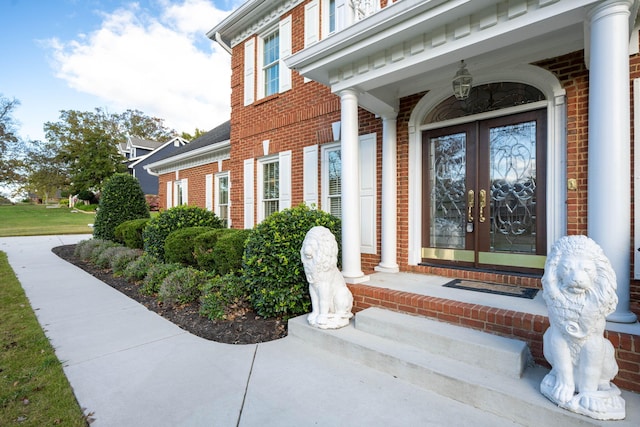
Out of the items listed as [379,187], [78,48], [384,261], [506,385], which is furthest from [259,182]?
[78,48]

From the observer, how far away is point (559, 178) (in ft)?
12.1

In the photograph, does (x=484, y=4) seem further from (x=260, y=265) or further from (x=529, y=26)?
(x=260, y=265)

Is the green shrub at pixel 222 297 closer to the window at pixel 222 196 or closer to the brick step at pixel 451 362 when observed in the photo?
the brick step at pixel 451 362

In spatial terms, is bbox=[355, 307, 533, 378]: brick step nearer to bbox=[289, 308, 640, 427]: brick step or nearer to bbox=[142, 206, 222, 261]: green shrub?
bbox=[289, 308, 640, 427]: brick step

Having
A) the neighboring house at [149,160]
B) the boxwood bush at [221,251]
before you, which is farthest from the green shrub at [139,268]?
the neighboring house at [149,160]

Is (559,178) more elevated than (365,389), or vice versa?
(559,178)

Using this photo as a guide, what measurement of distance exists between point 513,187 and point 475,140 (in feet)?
2.57

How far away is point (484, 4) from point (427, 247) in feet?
10.0

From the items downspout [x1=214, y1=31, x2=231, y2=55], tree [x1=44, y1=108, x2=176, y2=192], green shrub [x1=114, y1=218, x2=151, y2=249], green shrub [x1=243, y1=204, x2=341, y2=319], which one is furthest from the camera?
tree [x1=44, y1=108, x2=176, y2=192]

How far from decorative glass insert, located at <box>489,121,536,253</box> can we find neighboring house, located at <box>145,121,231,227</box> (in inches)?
267

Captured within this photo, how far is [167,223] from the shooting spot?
7.11 meters

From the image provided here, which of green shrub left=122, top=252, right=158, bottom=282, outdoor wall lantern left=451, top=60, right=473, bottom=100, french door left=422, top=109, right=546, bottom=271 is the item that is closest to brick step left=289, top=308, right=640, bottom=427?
french door left=422, top=109, right=546, bottom=271

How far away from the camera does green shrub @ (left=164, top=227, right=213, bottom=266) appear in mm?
6230

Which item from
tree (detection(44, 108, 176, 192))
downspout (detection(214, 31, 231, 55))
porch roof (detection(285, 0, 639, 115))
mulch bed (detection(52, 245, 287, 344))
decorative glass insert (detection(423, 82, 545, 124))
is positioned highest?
tree (detection(44, 108, 176, 192))
